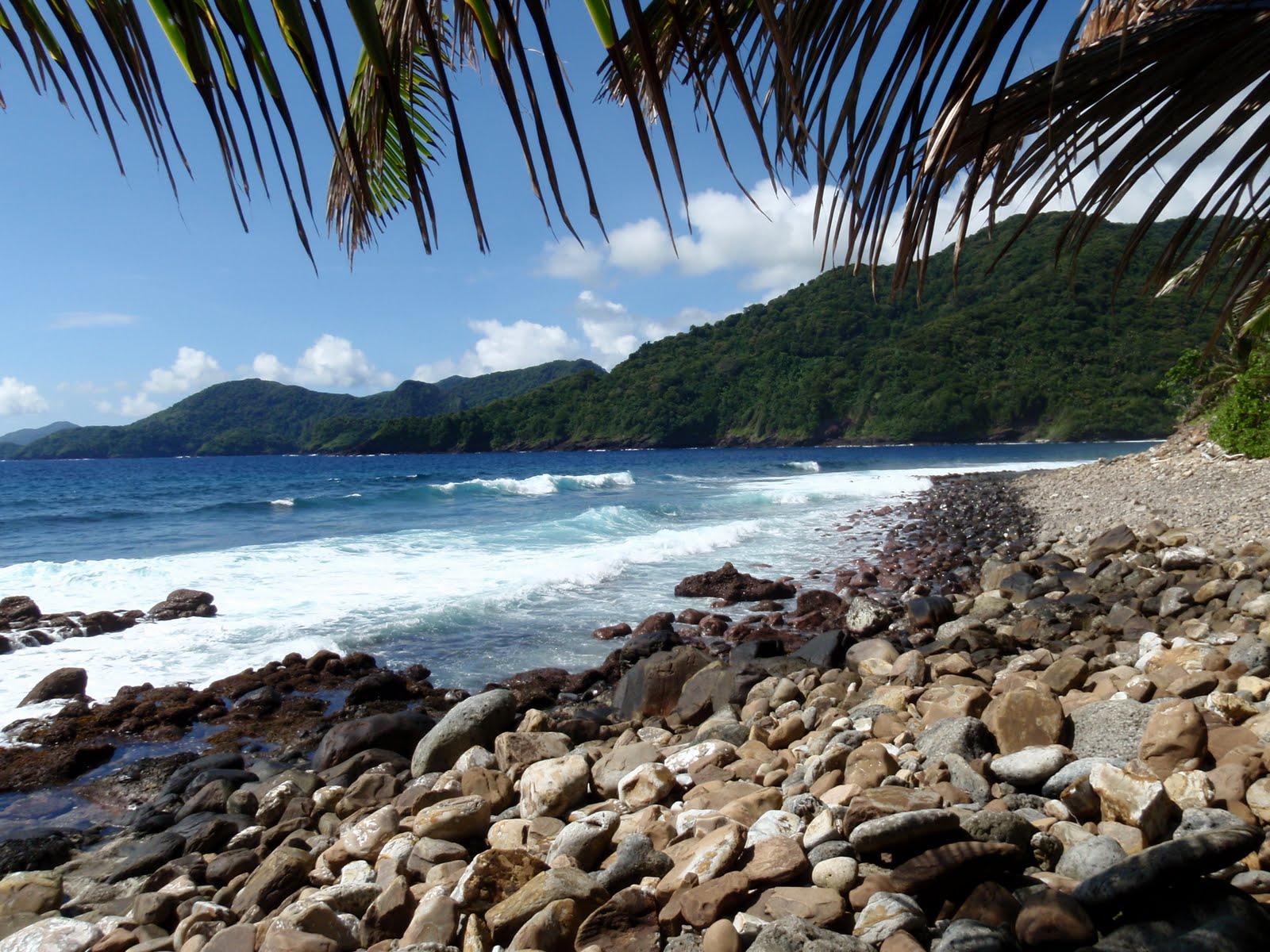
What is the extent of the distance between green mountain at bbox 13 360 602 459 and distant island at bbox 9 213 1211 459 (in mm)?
369

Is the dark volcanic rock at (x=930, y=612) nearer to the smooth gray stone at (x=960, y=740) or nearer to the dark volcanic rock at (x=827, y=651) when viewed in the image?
the dark volcanic rock at (x=827, y=651)

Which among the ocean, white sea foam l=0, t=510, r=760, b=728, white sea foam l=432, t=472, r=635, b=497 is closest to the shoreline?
the ocean

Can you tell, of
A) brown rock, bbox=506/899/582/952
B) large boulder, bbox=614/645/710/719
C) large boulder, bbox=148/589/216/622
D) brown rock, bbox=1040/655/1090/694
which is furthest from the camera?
large boulder, bbox=148/589/216/622

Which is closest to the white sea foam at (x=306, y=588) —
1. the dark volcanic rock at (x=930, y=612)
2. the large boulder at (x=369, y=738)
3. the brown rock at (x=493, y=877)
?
the large boulder at (x=369, y=738)

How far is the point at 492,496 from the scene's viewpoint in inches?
1305

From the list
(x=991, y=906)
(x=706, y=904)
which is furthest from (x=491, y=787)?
(x=991, y=906)

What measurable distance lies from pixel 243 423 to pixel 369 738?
5429 inches

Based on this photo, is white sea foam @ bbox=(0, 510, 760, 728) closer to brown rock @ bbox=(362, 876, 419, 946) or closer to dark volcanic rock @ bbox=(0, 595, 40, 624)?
dark volcanic rock @ bbox=(0, 595, 40, 624)

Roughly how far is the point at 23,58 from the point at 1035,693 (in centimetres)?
430

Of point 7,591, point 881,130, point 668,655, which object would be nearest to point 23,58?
point 881,130

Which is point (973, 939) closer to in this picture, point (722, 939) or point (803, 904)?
point (803, 904)

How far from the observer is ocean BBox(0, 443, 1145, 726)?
9.50 m

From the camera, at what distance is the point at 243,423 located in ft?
424

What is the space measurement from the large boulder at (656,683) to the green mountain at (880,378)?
38.1 meters
